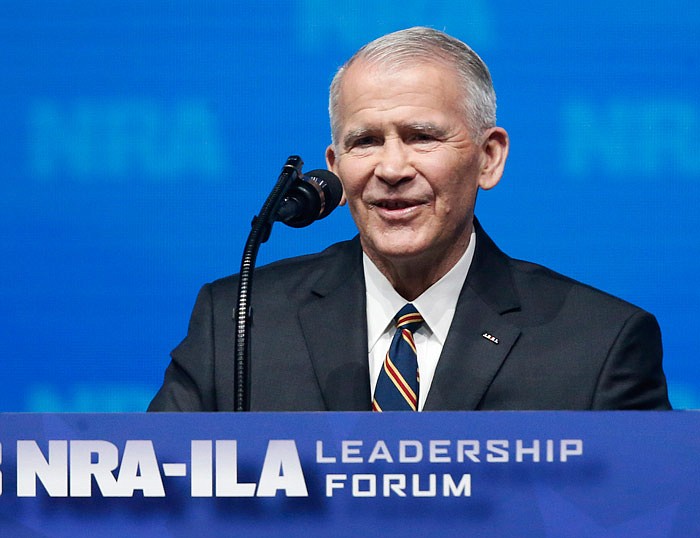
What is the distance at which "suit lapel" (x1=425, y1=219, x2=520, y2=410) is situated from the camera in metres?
1.79

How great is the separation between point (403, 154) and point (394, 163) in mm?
26

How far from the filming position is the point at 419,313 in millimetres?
1922

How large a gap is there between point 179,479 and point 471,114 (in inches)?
41.3

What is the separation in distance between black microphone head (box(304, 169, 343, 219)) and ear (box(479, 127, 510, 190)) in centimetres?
53

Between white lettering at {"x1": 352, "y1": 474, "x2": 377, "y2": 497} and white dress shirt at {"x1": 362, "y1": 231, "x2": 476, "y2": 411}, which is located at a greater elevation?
white dress shirt at {"x1": 362, "y1": 231, "x2": 476, "y2": 411}

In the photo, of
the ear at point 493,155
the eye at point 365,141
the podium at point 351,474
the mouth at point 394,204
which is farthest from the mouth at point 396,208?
the podium at point 351,474

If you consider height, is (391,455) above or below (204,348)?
below

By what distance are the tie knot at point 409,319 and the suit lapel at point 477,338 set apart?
2.8 inches

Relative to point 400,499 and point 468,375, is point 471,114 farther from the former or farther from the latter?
point 400,499

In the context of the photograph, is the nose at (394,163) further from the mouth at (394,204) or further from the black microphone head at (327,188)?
the black microphone head at (327,188)

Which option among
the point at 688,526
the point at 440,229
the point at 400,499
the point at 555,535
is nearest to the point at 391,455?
the point at 400,499

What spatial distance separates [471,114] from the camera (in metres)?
1.99

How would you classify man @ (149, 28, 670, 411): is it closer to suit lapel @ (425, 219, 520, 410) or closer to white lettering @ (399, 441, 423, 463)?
suit lapel @ (425, 219, 520, 410)

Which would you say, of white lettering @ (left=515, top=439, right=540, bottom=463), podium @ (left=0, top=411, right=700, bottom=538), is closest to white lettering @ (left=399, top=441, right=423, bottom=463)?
podium @ (left=0, top=411, right=700, bottom=538)
